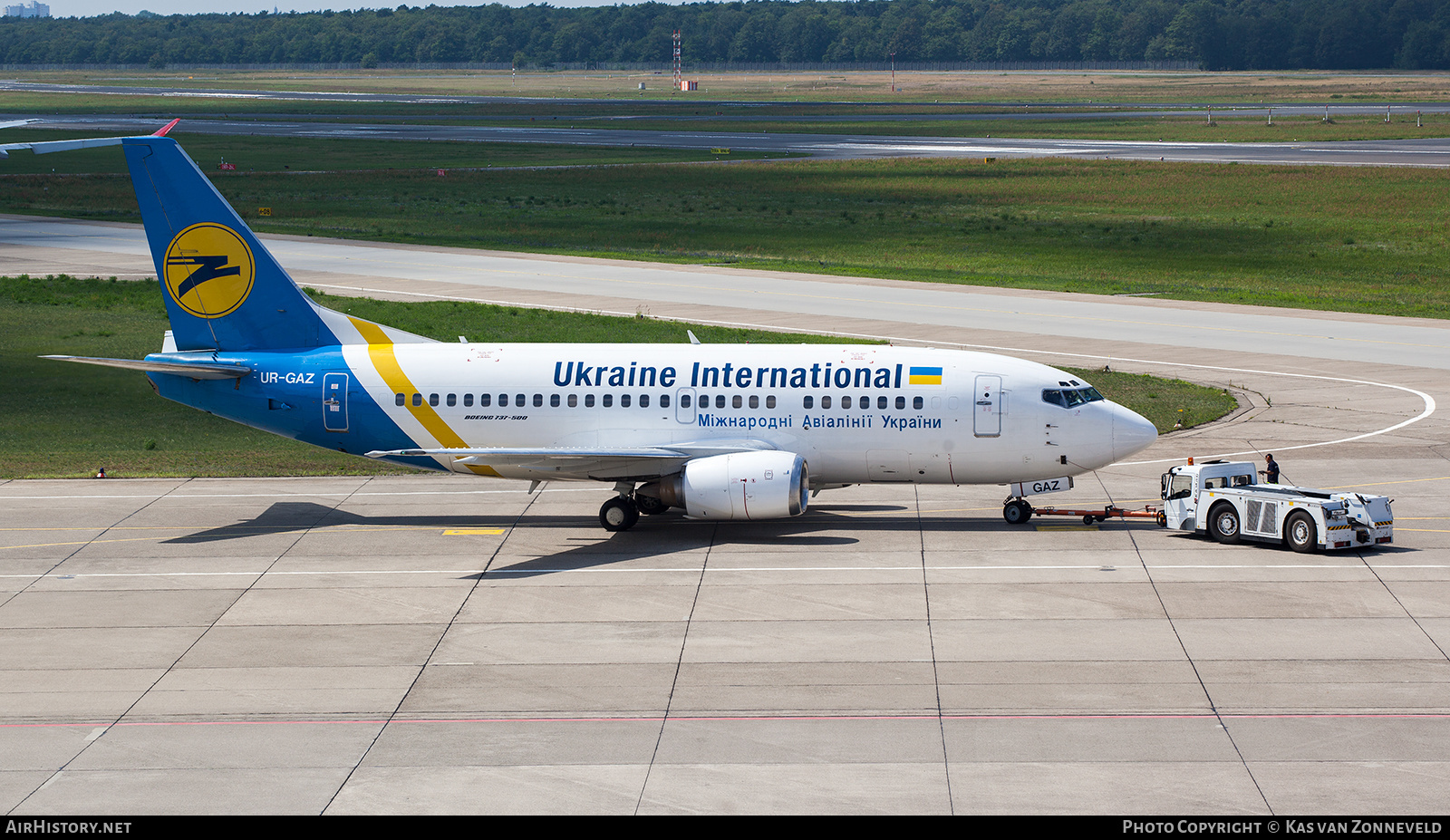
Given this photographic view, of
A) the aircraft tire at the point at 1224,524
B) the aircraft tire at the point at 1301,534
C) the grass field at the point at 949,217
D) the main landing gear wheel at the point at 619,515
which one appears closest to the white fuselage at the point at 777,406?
the main landing gear wheel at the point at 619,515

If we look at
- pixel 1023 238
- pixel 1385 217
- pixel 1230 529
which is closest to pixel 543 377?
pixel 1230 529

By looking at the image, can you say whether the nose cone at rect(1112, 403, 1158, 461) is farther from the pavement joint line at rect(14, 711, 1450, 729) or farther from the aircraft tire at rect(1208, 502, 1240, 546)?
the pavement joint line at rect(14, 711, 1450, 729)

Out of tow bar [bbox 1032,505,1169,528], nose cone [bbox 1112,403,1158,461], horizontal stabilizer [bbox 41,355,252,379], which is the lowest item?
tow bar [bbox 1032,505,1169,528]

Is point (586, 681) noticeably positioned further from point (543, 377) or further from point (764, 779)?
point (543, 377)

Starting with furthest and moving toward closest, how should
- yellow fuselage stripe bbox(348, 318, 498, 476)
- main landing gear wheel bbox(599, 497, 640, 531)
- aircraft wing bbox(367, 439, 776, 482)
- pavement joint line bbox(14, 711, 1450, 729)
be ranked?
yellow fuselage stripe bbox(348, 318, 498, 476) < main landing gear wheel bbox(599, 497, 640, 531) < aircraft wing bbox(367, 439, 776, 482) < pavement joint line bbox(14, 711, 1450, 729)

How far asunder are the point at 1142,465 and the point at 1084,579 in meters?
12.9

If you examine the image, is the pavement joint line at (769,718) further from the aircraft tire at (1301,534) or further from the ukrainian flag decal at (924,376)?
the ukrainian flag decal at (924,376)

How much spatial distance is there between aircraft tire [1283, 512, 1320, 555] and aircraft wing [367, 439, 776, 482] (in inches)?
462

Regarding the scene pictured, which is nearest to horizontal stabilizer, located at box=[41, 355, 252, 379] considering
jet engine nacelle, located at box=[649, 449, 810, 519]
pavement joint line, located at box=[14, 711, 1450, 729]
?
jet engine nacelle, located at box=[649, 449, 810, 519]

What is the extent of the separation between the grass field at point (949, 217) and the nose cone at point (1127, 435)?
125ft

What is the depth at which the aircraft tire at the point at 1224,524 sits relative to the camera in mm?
32344

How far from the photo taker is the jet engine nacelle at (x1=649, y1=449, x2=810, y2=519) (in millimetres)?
31984

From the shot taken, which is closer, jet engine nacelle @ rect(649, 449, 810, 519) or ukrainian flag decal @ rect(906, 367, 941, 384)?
jet engine nacelle @ rect(649, 449, 810, 519)

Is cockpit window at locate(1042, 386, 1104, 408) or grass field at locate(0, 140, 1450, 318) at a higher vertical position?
grass field at locate(0, 140, 1450, 318)
